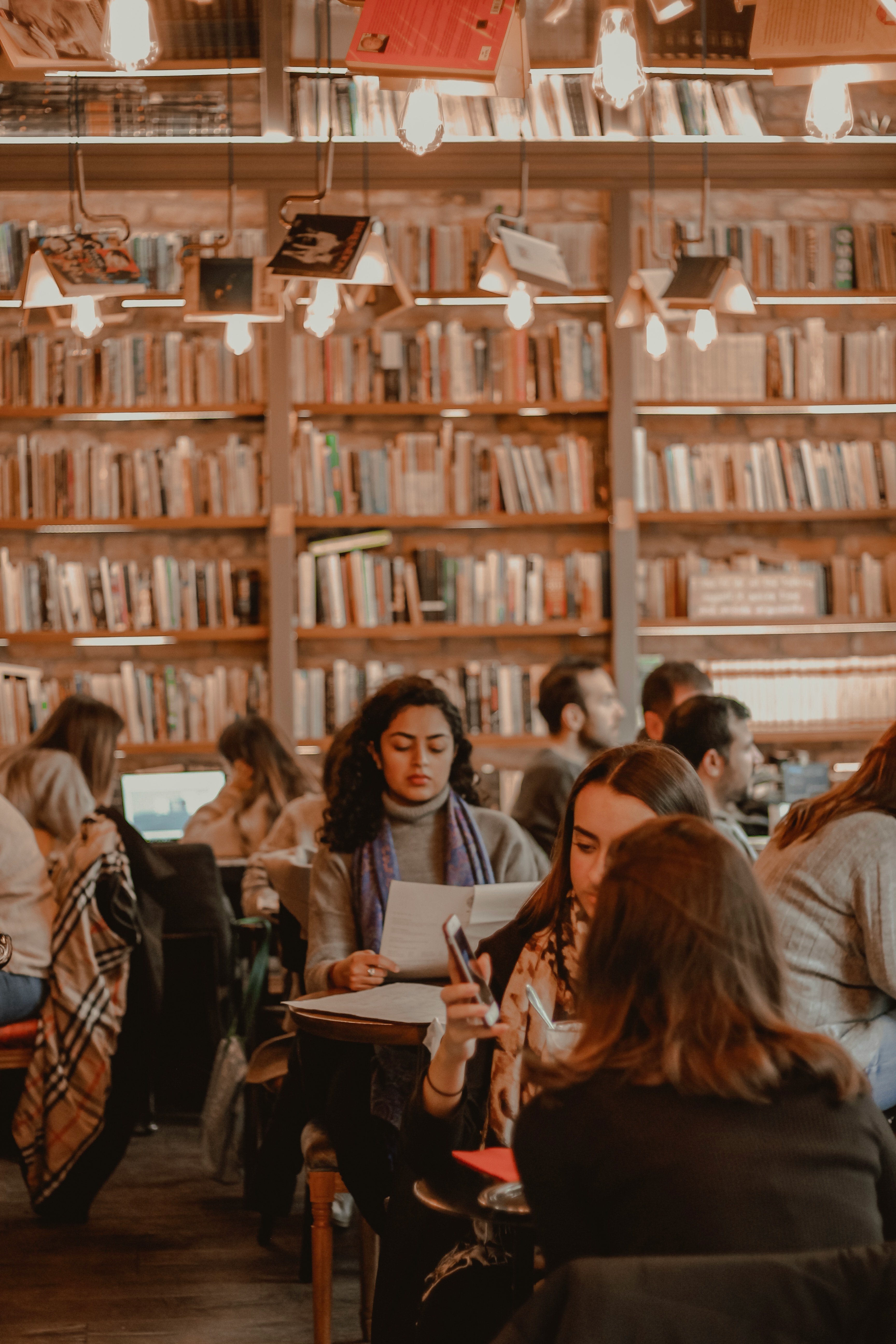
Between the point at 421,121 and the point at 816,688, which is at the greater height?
the point at 421,121

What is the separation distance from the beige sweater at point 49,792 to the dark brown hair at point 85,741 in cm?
3

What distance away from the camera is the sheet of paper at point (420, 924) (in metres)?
2.52

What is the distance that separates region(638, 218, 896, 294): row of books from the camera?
5613 mm

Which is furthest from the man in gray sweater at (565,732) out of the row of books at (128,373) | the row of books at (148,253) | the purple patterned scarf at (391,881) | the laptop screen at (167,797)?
the row of books at (148,253)

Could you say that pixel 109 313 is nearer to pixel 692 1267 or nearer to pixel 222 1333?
pixel 222 1333

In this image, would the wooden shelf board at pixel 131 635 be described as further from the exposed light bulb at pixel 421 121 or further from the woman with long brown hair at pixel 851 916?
the woman with long brown hair at pixel 851 916

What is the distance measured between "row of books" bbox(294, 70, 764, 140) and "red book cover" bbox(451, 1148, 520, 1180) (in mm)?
4521

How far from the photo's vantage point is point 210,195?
5.71 m

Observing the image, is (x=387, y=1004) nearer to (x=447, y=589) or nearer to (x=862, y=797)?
(x=862, y=797)

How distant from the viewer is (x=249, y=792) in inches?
186

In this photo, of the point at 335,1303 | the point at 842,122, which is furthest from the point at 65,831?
the point at 842,122

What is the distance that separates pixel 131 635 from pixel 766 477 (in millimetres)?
2699

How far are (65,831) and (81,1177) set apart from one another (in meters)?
1.14

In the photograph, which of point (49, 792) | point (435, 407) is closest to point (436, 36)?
point (49, 792)
